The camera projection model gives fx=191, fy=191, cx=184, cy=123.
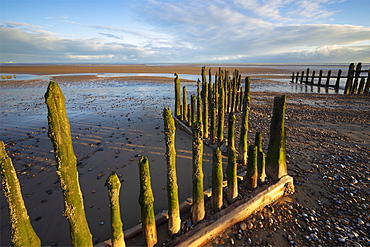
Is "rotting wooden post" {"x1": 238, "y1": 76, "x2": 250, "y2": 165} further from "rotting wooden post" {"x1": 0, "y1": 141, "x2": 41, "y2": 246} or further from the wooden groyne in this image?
the wooden groyne

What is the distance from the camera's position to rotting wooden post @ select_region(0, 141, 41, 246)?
7.20 feet

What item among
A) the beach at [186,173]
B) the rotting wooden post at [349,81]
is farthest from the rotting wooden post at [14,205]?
the rotting wooden post at [349,81]

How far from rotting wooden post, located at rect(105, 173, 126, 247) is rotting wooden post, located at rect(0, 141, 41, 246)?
37.5 inches

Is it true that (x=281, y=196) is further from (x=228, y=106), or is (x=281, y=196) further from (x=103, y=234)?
(x=228, y=106)

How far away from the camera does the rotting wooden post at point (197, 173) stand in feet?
11.5

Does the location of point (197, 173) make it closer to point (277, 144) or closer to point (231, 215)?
point (231, 215)

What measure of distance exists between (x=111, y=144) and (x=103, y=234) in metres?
4.60

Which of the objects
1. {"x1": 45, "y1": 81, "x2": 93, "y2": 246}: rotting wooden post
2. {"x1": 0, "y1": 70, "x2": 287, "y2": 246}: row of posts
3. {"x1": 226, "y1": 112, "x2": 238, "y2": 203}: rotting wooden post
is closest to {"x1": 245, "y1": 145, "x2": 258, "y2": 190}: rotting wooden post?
{"x1": 0, "y1": 70, "x2": 287, "y2": 246}: row of posts

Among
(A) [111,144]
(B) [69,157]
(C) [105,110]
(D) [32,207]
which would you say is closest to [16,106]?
(C) [105,110]

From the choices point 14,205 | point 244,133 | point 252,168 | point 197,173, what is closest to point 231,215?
point 197,173

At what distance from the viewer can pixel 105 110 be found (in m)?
13.8

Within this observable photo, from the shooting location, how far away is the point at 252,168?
174 inches

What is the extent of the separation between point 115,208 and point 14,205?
45.9 inches

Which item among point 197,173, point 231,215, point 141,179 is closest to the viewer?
point 141,179
